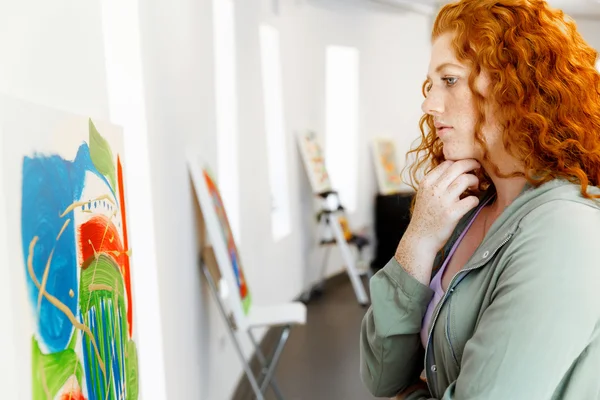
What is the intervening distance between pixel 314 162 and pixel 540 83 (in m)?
5.66

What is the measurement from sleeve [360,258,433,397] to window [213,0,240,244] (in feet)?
9.44

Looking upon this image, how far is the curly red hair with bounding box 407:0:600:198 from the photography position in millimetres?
1437

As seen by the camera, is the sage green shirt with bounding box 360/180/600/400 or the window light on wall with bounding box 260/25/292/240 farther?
the window light on wall with bounding box 260/25/292/240

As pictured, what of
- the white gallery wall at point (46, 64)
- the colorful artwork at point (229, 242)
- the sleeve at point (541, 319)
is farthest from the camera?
the colorful artwork at point (229, 242)

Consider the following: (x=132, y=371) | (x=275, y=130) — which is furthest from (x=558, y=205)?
(x=275, y=130)

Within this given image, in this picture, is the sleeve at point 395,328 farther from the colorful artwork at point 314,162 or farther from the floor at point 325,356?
the colorful artwork at point 314,162

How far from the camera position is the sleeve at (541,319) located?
1.24 metres

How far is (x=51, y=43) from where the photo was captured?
1382 millimetres

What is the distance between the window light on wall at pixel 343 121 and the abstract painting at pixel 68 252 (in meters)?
6.75

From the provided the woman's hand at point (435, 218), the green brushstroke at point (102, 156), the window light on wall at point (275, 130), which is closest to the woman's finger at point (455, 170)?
the woman's hand at point (435, 218)

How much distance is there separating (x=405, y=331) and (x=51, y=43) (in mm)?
987

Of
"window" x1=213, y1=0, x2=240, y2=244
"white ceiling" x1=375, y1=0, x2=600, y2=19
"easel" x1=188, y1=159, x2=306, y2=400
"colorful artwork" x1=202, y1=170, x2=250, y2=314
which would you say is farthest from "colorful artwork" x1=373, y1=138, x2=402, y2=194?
"colorful artwork" x1=202, y1=170, x2=250, y2=314

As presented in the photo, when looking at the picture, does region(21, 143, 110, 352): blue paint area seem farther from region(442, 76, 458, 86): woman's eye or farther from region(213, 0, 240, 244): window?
region(213, 0, 240, 244): window

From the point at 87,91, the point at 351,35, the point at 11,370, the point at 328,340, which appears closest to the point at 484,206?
the point at 87,91
